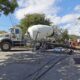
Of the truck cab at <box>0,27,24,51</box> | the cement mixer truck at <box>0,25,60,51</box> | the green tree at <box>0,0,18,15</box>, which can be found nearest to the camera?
the green tree at <box>0,0,18,15</box>

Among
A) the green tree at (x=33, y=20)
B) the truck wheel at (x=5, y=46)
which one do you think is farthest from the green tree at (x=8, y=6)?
the green tree at (x=33, y=20)

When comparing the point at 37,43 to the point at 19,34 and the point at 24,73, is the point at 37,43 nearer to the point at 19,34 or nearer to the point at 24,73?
the point at 19,34

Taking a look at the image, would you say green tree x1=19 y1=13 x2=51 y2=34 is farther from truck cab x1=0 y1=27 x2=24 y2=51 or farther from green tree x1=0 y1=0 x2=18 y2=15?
green tree x1=0 y1=0 x2=18 y2=15

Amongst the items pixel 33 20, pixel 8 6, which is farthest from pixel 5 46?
pixel 33 20

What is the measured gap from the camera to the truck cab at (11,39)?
31.4 m

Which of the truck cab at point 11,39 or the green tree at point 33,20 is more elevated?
the green tree at point 33,20

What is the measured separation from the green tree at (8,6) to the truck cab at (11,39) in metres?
9.72

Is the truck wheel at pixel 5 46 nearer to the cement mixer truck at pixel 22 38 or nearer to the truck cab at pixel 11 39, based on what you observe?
the truck cab at pixel 11 39

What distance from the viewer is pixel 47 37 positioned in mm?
32750

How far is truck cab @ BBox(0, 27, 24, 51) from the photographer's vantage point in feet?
103

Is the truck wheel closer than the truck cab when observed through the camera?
Yes

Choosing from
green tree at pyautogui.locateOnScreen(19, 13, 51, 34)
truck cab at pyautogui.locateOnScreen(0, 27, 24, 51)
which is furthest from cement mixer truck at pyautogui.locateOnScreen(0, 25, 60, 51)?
green tree at pyautogui.locateOnScreen(19, 13, 51, 34)

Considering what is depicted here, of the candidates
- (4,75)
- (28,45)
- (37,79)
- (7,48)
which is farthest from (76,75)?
(28,45)

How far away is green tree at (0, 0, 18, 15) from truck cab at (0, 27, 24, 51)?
972cm
